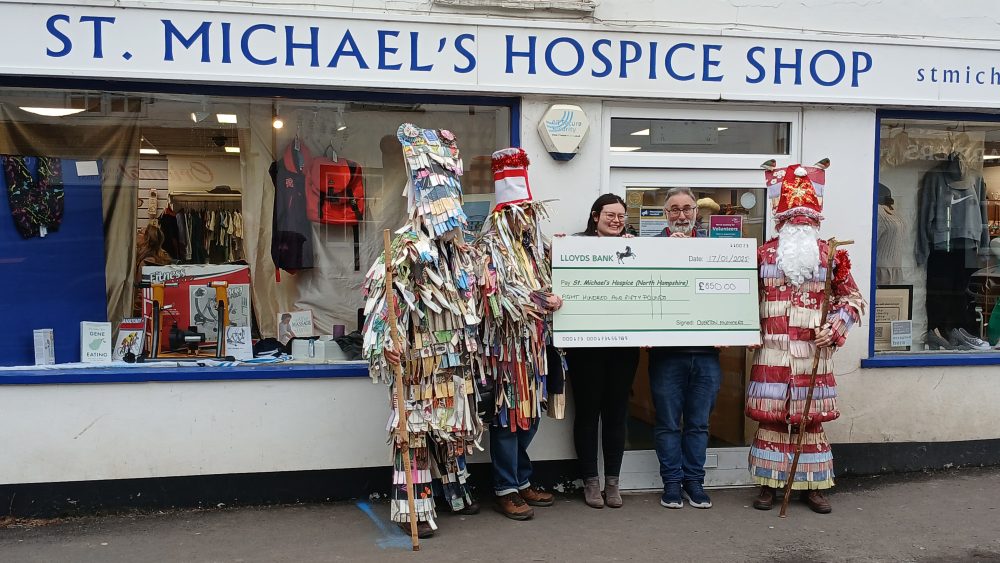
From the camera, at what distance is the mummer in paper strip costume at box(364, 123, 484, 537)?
4590 mm

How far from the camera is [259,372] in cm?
525

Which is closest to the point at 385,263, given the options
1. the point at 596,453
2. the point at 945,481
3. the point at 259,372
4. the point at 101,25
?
the point at 259,372

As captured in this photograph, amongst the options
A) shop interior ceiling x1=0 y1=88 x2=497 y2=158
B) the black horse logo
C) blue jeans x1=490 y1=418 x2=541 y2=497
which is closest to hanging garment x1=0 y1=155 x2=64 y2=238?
shop interior ceiling x1=0 y1=88 x2=497 y2=158

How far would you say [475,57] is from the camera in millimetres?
5305

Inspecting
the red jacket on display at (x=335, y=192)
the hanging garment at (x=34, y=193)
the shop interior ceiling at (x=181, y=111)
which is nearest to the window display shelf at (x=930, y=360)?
the shop interior ceiling at (x=181, y=111)

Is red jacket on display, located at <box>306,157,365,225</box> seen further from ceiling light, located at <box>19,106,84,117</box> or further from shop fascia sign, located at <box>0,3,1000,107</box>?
ceiling light, located at <box>19,106,84,117</box>

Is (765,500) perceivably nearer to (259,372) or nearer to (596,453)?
(596,453)

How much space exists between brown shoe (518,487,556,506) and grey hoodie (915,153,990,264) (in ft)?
11.5

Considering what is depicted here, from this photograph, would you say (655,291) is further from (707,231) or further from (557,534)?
(557,534)

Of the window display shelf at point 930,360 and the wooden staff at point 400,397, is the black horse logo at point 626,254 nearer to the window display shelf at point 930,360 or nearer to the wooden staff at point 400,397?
the wooden staff at point 400,397

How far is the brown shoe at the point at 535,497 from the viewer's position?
17.4 feet

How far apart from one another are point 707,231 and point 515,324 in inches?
70.2

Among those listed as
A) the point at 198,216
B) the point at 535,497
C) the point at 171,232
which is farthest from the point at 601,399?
the point at 171,232

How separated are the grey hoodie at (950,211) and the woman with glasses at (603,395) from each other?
275 cm
